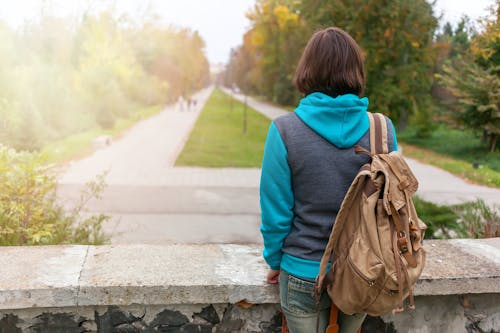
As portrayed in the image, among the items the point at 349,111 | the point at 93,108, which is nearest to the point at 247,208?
the point at 349,111

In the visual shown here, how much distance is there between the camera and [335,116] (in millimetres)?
1842

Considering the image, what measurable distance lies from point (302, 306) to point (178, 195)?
25.5 feet

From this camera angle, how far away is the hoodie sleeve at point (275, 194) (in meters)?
1.84

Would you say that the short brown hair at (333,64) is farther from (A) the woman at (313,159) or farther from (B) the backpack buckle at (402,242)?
(B) the backpack buckle at (402,242)

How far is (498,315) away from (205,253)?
1.60 metres

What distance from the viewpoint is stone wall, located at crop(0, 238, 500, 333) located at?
221 centimetres

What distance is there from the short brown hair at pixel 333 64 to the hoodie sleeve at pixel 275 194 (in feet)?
0.82

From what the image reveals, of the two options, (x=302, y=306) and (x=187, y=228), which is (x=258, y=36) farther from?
(x=302, y=306)

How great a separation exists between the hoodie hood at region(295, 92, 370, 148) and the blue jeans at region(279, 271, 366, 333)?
561mm

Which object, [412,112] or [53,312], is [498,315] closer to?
[53,312]

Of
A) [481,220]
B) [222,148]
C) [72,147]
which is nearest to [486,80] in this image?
[481,220]

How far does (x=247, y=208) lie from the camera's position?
8.75 m

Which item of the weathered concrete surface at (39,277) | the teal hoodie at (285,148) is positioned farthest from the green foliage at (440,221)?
the weathered concrete surface at (39,277)

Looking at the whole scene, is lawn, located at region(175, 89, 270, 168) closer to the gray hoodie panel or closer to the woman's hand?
the woman's hand
